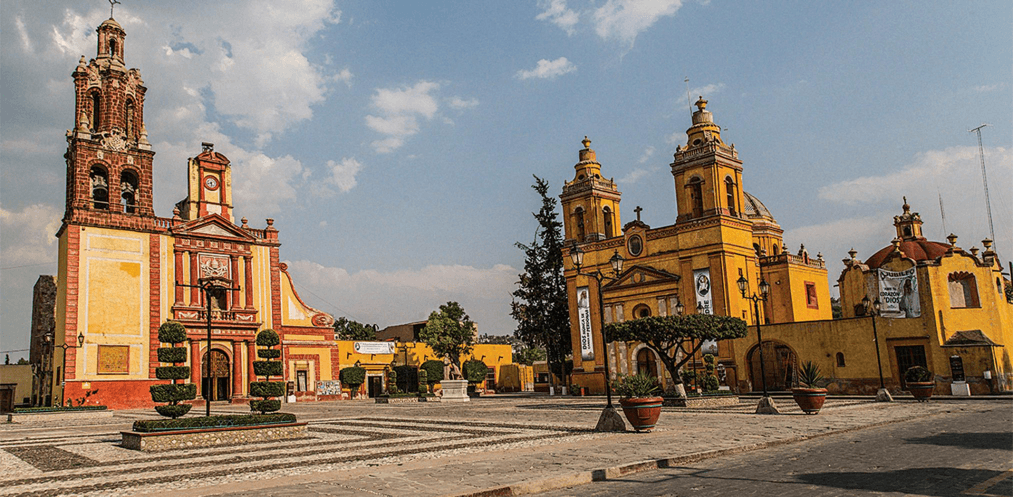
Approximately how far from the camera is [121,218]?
43656mm

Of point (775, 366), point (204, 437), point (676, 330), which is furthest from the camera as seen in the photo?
point (775, 366)

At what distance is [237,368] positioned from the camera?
46.3 metres

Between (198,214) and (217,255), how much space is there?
3211 millimetres

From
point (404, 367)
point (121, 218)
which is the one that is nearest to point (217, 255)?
point (121, 218)

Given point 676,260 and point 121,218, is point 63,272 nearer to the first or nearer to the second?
point 121,218

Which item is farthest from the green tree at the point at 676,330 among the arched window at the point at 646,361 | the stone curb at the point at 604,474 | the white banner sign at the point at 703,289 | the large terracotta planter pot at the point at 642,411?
the stone curb at the point at 604,474

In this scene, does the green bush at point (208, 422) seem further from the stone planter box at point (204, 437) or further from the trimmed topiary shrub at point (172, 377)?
the trimmed topiary shrub at point (172, 377)

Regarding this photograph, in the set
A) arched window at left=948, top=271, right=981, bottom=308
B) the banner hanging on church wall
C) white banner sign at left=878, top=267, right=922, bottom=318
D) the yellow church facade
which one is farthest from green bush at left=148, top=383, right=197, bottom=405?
arched window at left=948, top=271, right=981, bottom=308

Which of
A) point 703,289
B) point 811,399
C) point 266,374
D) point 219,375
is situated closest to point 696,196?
point 703,289

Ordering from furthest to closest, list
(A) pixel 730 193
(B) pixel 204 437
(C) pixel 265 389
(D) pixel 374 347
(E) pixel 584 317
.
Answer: (D) pixel 374 347
(E) pixel 584 317
(A) pixel 730 193
(C) pixel 265 389
(B) pixel 204 437

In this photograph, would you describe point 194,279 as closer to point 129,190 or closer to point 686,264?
point 129,190

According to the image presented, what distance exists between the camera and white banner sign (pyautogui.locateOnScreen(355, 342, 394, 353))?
55844 millimetres

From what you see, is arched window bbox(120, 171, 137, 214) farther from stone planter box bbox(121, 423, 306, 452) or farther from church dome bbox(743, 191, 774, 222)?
church dome bbox(743, 191, 774, 222)

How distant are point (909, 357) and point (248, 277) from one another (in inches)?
1556
